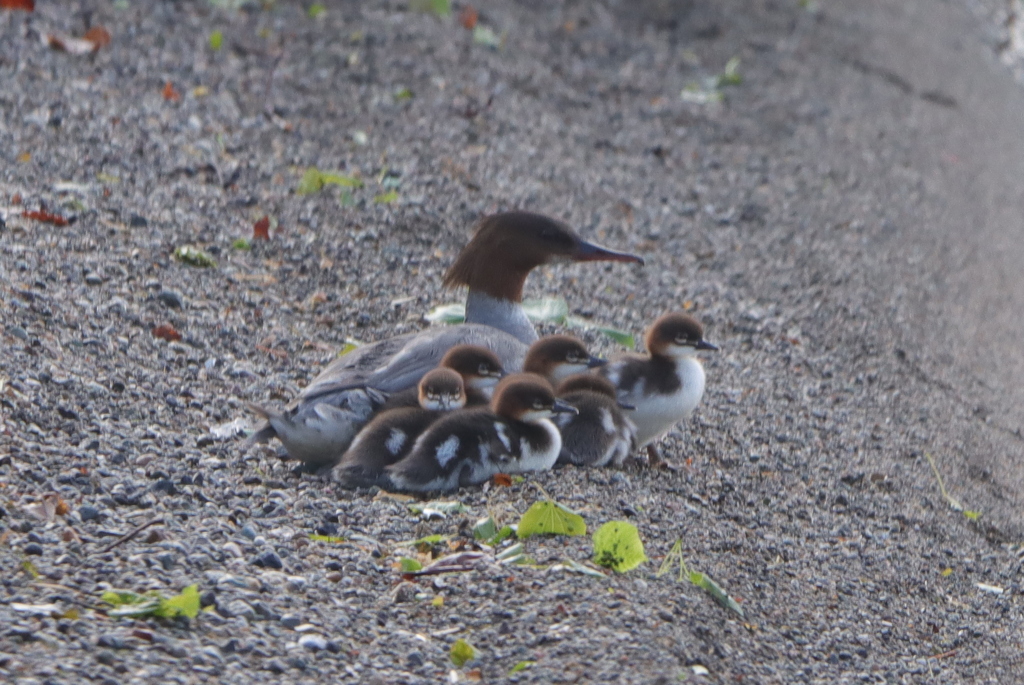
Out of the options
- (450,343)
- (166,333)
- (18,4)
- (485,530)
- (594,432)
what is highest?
(18,4)

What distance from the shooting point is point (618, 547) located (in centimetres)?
416

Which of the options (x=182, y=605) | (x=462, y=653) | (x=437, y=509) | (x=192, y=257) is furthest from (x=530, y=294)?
(x=182, y=605)

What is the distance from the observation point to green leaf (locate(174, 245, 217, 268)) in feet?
22.7

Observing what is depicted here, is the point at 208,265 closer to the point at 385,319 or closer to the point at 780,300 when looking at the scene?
the point at 385,319

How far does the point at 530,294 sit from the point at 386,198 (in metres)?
1.44

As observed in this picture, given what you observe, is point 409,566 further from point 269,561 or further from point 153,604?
point 153,604

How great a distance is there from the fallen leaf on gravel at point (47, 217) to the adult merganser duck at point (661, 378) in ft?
9.71

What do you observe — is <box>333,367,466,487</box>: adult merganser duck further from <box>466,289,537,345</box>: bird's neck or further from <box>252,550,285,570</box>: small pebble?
<box>466,289,537,345</box>: bird's neck

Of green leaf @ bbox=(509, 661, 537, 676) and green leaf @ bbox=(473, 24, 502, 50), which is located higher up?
green leaf @ bbox=(473, 24, 502, 50)

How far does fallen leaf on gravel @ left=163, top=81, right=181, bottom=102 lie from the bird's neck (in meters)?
3.67

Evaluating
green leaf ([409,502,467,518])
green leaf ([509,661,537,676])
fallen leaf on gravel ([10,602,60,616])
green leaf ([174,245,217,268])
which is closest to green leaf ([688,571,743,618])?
green leaf ([509,661,537,676])

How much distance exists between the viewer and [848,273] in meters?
8.39

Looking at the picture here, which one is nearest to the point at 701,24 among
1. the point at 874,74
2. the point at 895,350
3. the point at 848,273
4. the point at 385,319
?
the point at 874,74

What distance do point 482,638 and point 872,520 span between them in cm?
221
